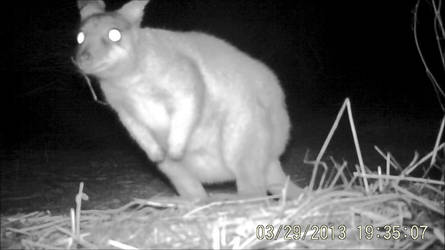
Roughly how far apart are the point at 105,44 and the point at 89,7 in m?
0.56

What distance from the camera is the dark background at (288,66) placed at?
33.5 feet

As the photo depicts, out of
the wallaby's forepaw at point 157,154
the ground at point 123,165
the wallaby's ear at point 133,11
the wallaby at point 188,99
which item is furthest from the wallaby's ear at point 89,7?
the ground at point 123,165

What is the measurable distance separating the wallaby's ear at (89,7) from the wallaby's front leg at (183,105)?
85cm

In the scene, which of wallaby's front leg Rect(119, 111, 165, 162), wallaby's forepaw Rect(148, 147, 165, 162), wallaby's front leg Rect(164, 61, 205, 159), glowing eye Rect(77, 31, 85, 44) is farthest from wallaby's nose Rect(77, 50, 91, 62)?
wallaby's forepaw Rect(148, 147, 165, 162)

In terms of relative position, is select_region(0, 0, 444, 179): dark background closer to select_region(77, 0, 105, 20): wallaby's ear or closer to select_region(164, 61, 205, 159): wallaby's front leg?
select_region(77, 0, 105, 20): wallaby's ear

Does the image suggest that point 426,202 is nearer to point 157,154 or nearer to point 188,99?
point 188,99

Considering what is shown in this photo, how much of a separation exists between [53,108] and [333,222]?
33.4 ft

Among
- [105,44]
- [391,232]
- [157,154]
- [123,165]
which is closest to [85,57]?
[105,44]

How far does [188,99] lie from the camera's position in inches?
191

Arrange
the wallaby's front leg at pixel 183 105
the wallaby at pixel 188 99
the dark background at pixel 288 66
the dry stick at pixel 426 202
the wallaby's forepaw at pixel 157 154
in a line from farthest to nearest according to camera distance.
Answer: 1. the dark background at pixel 288 66
2. the wallaby's forepaw at pixel 157 154
3. the wallaby's front leg at pixel 183 105
4. the wallaby at pixel 188 99
5. the dry stick at pixel 426 202

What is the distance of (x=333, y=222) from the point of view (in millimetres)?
3064

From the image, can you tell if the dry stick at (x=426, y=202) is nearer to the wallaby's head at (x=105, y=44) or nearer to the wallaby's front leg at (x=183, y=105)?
the wallaby's front leg at (x=183, y=105)

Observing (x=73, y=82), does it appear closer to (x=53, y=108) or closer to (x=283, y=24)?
(x=53, y=108)

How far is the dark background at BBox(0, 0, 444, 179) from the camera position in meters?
10.2
